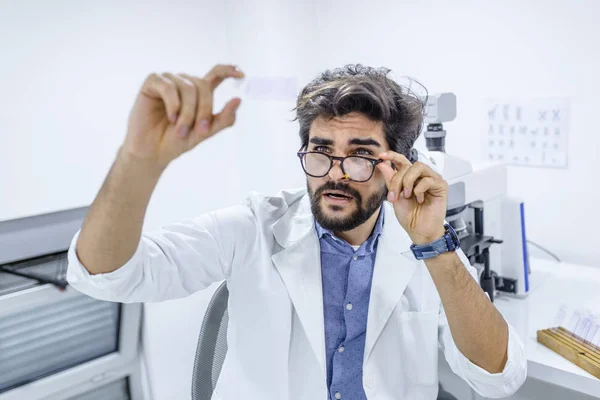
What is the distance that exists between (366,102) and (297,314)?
510 millimetres

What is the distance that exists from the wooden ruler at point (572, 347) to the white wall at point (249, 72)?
657 mm

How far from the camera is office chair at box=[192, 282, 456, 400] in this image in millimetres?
1263

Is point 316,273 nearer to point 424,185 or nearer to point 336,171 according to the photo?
point 336,171

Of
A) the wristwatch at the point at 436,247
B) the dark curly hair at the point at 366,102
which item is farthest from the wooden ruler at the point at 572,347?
the dark curly hair at the point at 366,102

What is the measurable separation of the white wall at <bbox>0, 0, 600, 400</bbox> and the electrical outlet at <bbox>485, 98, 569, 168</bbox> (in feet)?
0.12

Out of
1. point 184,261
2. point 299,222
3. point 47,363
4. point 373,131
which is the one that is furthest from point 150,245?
point 47,363

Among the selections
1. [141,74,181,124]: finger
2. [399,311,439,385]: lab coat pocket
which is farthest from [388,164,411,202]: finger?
[141,74,181,124]: finger

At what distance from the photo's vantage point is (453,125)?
209 centimetres

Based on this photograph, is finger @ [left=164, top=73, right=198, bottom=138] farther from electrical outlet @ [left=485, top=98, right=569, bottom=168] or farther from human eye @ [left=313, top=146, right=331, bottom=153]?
electrical outlet @ [left=485, top=98, right=569, bottom=168]

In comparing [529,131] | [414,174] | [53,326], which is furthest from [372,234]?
[53,326]

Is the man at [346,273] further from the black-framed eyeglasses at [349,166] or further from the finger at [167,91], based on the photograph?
the finger at [167,91]

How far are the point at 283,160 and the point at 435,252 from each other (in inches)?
53.5

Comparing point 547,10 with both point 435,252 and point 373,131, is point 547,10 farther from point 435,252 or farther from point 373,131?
point 435,252

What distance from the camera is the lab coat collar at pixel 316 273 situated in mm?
1152
